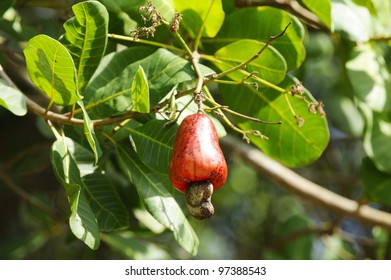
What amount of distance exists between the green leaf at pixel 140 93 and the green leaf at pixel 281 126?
1.15ft

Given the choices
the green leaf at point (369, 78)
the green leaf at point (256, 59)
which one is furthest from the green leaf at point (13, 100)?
the green leaf at point (369, 78)

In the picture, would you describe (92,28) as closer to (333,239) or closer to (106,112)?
(106,112)

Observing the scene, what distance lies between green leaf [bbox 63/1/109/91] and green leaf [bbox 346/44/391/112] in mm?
719

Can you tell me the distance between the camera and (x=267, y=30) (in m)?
1.37

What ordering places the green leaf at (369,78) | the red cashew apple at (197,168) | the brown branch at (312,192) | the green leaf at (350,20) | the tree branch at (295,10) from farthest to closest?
the brown branch at (312,192) → the tree branch at (295,10) → the green leaf at (369,78) → the green leaf at (350,20) → the red cashew apple at (197,168)

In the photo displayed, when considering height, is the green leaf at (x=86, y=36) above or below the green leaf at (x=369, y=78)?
above

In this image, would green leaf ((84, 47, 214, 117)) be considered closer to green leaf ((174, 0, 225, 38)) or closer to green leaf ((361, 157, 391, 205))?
green leaf ((174, 0, 225, 38))

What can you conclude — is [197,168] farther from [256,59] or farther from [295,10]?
Result: [295,10]

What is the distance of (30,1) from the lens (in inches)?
69.7

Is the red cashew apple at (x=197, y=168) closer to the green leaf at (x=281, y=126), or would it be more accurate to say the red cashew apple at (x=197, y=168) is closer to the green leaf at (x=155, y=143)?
the green leaf at (x=155, y=143)

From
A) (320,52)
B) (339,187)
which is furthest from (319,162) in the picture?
(320,52)

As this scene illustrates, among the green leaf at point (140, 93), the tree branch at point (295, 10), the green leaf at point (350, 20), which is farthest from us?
the tree branch at point (295, 10)

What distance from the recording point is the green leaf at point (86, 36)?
1104 millimetres

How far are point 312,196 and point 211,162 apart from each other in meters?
1.04
